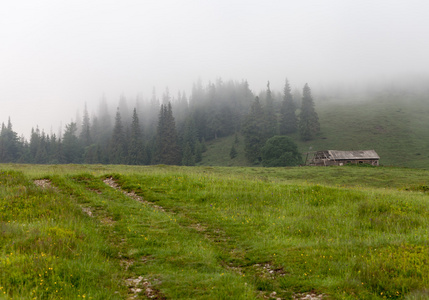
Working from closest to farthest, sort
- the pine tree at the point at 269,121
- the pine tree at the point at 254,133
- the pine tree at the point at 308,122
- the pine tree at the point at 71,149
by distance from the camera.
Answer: the pine tree at the point at 254,133
the pine tree at the point at 269,121
the pine tree at the point at 308,122
the pine tree at the point at 71,149

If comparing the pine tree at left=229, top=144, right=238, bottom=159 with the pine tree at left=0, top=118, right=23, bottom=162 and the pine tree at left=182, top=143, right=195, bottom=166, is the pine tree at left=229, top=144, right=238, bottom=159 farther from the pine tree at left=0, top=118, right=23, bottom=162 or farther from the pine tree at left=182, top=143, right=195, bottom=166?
the pine tree at left=0, top=118, right=23, bottom=162

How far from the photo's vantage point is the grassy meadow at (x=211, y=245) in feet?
22.2

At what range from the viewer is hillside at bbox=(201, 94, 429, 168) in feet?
290

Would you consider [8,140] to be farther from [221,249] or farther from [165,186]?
[221,249]

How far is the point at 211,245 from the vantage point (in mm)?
10180

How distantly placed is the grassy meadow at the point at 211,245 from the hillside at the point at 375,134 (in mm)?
78780

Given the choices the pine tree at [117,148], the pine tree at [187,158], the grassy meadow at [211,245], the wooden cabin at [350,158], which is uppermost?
the pine tree at [117,148]

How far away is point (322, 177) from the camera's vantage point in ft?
162

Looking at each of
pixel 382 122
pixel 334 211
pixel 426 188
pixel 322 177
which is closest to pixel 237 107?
pixel 382 122

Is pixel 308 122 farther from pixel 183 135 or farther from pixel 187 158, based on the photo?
pixel 183 135

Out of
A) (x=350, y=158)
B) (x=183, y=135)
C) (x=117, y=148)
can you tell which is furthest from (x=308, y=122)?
(x=117, y=148)

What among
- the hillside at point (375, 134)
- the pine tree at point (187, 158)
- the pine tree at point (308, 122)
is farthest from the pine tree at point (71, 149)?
the pine tree at point (308, 122)

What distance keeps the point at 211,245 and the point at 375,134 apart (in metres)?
114

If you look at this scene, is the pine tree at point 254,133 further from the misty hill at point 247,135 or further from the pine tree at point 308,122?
the pine tree at point 308,122
